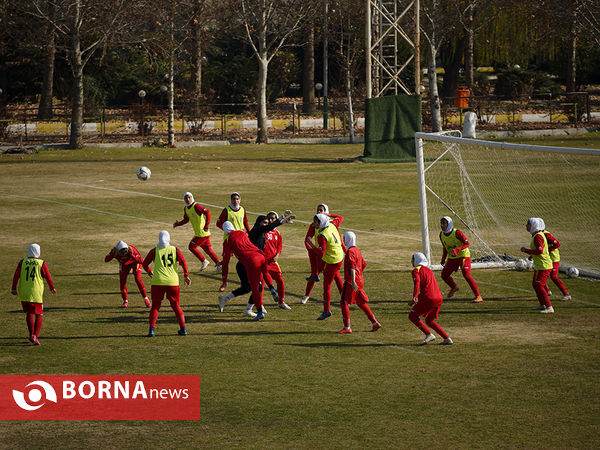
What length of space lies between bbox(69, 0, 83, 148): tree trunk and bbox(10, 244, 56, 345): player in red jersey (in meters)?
36.2

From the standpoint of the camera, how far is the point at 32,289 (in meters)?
14.1

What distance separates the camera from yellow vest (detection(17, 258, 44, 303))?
14125 millimetres

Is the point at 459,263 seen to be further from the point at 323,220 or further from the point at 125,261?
the point at 125,261

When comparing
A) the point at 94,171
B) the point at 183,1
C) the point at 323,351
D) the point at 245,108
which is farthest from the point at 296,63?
the point at 323,351

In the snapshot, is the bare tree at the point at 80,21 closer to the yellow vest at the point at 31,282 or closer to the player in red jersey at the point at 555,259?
the yellow vest at the point at 31,282

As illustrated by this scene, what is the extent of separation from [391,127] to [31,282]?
3062cm

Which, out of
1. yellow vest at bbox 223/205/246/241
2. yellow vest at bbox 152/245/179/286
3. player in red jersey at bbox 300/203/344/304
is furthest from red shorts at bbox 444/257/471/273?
yellow vest at bbox 152/245/179/286

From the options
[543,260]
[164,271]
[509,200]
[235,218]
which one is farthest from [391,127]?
[164,271]

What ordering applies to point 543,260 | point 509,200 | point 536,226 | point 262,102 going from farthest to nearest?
point 262,102 → point 509,200 → point 536,226 → point 543,260

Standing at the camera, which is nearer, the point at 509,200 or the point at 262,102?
the point at 509,200

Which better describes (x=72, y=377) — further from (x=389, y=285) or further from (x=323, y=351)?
(x=389, y=285)

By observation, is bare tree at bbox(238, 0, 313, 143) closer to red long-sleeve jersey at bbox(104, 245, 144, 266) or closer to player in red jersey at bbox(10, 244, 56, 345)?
red long-sleeve jersey at bbox(104, 245, 144, 266)

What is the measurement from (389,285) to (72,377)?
26.0 feet

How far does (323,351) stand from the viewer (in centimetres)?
1384
